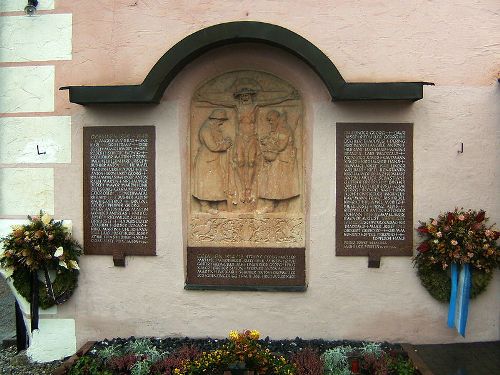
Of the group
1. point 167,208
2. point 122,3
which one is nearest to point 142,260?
point 167,208

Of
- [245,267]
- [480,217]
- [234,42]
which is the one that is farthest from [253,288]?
[234,42]

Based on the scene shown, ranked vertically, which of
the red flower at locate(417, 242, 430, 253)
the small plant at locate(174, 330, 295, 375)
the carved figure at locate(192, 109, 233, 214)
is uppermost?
the carved figure at locate(192, 109, 233, 214)

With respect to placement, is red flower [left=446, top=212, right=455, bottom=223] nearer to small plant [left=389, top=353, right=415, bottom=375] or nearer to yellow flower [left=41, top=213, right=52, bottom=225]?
small plant [left=389, top=353, right=415, bottom=375]

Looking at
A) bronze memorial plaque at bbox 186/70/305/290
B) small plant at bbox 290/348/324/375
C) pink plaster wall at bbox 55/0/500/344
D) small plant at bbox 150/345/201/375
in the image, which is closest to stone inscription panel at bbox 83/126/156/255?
pink plaster wall at bbox 55/0/500/344

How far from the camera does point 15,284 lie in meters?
5.24

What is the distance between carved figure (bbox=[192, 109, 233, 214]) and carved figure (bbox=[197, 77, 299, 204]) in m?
0.15

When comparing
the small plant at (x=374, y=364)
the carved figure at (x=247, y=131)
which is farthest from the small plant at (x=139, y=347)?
the small plant at (x=374, y=364)

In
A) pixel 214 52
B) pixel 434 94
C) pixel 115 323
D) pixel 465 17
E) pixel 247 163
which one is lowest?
pixel 115 323

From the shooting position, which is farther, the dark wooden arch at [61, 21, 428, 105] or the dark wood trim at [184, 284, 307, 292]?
the dark wood trim at [184, 284, 307, 292]

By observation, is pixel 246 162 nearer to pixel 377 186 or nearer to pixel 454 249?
pixel 377 186

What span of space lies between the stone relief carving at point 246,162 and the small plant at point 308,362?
4.14 feet

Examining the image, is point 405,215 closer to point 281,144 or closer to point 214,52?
point 281,144

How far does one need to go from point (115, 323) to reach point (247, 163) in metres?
2.39

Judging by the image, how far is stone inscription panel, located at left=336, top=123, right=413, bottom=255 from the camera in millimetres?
5043
